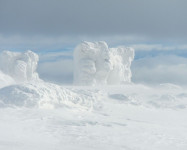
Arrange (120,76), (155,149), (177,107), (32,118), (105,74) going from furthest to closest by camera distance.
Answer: (120,76) → (105,74) → (177,107) → (32,118) → (155,149)

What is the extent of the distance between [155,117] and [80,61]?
1215 inches

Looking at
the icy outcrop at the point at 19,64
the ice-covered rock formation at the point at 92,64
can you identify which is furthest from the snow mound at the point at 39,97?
the icy outcrop at the point at 19,64

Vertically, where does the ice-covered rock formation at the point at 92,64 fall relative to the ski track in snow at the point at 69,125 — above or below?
above

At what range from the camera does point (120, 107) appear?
31312 millimetres

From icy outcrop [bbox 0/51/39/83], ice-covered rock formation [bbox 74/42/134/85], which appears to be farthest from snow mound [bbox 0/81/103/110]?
icy outcrop [bbox 0/51/39/83]

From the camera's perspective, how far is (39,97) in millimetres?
23766

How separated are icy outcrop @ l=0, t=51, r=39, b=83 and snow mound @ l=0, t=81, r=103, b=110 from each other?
3401 centimetres

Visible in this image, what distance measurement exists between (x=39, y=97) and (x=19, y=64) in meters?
37.5

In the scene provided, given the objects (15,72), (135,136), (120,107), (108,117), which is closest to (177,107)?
(120,107)

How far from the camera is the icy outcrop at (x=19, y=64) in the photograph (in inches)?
2359

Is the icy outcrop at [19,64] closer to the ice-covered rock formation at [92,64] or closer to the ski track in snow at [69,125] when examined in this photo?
the ice-covered rock formation at [92,64]

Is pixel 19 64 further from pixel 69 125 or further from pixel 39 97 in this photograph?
pixel 69 125

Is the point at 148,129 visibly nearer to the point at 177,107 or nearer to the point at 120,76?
the point at 177,107

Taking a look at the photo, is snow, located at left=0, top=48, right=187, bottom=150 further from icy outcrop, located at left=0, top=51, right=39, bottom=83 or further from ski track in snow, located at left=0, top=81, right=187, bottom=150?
icy outcrop, located at left=0, top=51, right=39, bottom=83
